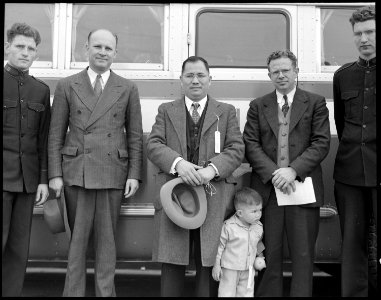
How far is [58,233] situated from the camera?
13.7 ft

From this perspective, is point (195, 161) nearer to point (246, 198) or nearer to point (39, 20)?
point (246, 198)

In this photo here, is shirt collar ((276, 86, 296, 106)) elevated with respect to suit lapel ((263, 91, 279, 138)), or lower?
elevated

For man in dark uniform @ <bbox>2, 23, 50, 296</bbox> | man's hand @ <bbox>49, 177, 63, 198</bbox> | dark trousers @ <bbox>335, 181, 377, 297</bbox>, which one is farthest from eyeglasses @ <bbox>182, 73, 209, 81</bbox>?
dark trousers @ <bbox>335, 181, 377, 297</bbox>

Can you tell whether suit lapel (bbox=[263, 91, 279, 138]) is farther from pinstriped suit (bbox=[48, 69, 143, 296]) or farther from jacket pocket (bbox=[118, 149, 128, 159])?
jacket pocket (bbox=[118, 149, 128, 159])

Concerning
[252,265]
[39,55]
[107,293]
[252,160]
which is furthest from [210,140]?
[39,55]

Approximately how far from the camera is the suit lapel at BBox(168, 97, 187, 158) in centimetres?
376

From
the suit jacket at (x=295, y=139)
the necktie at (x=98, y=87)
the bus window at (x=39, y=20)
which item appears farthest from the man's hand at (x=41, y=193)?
the suit jacket at (x=295, y=139)

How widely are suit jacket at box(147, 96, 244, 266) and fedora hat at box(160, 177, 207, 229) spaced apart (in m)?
0.12

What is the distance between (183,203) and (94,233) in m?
0.76

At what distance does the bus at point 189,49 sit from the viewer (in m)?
4.26

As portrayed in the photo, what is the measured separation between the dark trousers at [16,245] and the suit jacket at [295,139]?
178 centimetres

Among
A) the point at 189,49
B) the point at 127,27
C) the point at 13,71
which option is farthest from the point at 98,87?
the point at 189,49

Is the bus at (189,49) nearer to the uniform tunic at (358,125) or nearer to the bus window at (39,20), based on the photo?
the bus window at (39,20)

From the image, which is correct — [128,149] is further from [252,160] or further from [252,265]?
[252,265]
